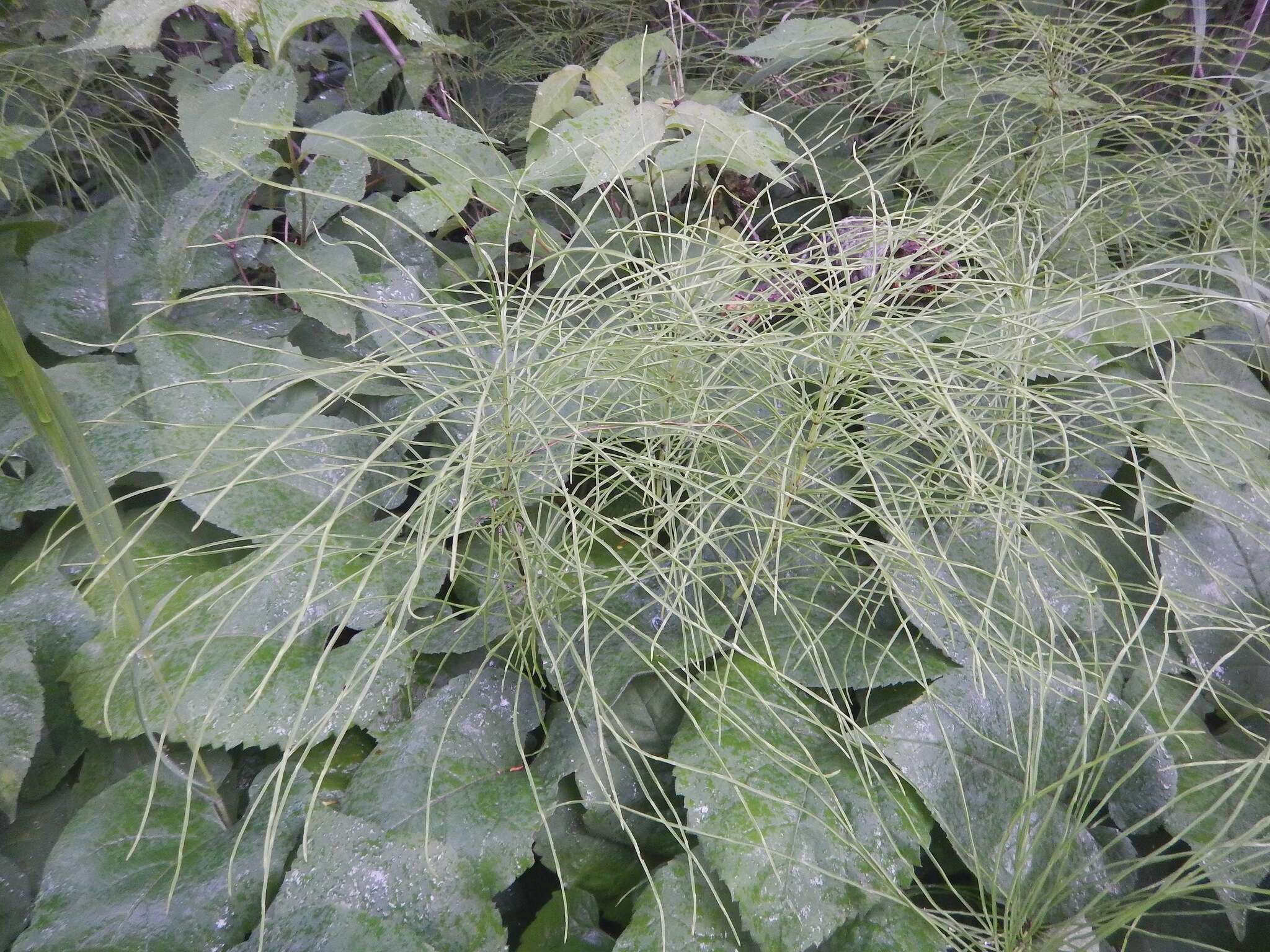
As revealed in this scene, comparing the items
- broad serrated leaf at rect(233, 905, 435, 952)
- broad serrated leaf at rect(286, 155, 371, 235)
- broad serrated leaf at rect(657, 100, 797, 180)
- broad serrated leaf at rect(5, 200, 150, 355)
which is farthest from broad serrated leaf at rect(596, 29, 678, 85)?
broad serrated leaf at rect(233, 905, 435, 952)

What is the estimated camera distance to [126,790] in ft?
1.86

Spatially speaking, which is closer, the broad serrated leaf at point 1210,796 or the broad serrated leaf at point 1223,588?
the broad serrated leaf at point 1210,796

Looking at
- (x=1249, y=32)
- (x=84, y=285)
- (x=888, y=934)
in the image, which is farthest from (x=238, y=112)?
(x=1249, y=32)

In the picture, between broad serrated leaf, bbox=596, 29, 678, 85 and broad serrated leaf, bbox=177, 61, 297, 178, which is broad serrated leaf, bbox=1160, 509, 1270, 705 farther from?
broad serrated leaf, bbox=177, 61, 297, 178

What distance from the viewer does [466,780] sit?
57 cm

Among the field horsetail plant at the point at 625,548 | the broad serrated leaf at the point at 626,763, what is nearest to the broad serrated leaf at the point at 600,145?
the field horsetail plant at the point at 625,548

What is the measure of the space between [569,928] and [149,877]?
27cm

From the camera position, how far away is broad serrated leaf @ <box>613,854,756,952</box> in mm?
509

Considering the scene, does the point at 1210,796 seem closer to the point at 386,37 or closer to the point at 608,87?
the point at 608,87

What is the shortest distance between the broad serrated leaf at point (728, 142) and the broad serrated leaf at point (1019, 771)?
0.43m

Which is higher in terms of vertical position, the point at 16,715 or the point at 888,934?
the point at 16,715

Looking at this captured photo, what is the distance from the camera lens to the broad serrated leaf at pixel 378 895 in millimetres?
489

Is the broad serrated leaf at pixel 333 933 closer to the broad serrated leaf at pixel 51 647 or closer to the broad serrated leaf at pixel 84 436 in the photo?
the broad serrated leaf at pixel 51 647

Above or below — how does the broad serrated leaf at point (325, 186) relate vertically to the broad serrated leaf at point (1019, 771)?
above
